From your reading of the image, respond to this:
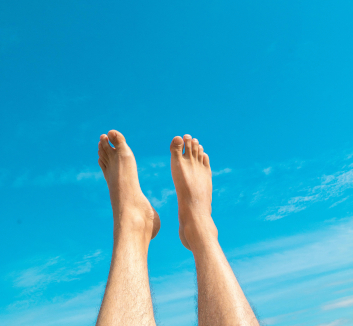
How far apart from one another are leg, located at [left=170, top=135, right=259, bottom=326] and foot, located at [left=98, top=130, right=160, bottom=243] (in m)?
0.33

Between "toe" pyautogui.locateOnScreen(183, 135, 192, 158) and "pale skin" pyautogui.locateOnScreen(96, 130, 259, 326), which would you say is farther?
Answer: "toe" pyautogui.locateOnScreen(183, 135, 192, 158)

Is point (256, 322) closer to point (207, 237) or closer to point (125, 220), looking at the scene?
point (207, 237)

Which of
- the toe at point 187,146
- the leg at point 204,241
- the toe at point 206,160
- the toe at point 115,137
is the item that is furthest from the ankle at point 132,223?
the toe at point 206,160

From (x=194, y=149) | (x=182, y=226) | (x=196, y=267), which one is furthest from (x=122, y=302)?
(x=194, y=149)

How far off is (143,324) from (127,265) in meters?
0.39

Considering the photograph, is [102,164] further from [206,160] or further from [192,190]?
[206,160]

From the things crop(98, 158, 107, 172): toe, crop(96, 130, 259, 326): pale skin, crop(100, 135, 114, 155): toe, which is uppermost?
crop(100, 135, 114, 155): toe

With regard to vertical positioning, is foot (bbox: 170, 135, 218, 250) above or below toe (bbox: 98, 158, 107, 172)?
below

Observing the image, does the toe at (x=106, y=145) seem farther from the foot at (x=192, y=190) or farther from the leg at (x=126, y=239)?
the foot at (x=192, y=190)

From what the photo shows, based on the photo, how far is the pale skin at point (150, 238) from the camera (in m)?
1.75

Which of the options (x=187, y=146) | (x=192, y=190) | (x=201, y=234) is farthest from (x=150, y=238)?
(x=187, y=146)

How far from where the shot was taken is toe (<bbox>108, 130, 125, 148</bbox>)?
321 centimetres

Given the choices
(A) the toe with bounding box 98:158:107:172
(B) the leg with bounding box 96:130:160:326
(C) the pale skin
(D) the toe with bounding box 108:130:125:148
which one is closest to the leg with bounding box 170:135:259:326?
(C) the pale skin

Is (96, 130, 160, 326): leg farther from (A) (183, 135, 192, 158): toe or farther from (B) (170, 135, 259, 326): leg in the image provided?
(A) (183, 135, 192, 158): toe
